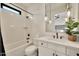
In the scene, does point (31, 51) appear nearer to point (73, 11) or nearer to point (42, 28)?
point (42, 28)

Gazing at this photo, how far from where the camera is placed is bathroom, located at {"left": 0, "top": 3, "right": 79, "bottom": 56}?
3.43 feet

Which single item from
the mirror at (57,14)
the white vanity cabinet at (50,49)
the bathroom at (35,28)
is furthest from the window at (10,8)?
the white vanity cabinet at (50,49)

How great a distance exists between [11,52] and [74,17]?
91 cm

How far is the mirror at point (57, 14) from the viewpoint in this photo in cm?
117

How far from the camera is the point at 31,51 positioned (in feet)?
3.67

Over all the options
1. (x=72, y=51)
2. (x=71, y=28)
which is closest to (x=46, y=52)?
(x=72, y=51)

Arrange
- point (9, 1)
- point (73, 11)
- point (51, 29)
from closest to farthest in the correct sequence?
point (9, 1)
point (73, 11)
point (51, 29)

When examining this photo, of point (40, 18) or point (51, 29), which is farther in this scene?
point (51, 29)

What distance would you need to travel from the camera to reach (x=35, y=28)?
1144 mm

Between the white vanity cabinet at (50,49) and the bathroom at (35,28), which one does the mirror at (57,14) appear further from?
the white vanity cabinet at (50,49)

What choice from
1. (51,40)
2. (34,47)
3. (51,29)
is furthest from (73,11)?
(34,47)

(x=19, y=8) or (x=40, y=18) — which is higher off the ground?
(x=19, y=8)

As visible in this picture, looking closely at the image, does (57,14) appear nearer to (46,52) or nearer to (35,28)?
(35,28)

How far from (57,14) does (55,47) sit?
1.47 feet
